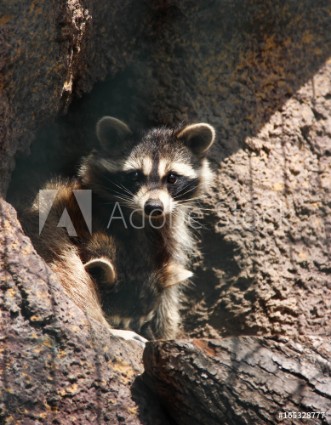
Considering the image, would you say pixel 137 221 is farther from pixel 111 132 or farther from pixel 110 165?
pixel 111 132

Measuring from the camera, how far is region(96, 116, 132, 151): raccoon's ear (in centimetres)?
422

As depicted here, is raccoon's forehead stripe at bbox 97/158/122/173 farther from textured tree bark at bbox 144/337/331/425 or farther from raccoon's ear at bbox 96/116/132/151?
textured tree bark at bbox 144/337/331/425

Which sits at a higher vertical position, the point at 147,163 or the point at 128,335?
the point at 147,163

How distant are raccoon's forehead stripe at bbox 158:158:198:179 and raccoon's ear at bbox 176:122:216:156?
13 cm

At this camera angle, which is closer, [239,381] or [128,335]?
[239,381]

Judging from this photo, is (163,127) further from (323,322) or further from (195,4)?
(323,322)

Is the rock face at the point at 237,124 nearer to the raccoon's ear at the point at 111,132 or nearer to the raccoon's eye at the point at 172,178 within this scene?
the raccoon's ear at the point at 111,132

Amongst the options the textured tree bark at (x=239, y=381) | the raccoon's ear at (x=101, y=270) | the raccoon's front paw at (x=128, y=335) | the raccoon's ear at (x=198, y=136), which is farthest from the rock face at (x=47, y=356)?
the raccoon's ear at (x=198, y=136)

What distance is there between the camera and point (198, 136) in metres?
4.37

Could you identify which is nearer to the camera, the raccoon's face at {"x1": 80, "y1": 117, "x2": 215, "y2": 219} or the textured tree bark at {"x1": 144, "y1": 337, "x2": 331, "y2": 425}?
the textured tree bark at {"x1": 144, "y1": 337, "x2": 331, "y2": 425}

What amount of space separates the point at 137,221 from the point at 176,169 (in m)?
0.40

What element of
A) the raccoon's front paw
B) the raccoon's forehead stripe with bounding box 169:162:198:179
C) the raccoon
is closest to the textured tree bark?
the raccoon's front paw

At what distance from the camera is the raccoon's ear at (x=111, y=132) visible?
13.8 feet

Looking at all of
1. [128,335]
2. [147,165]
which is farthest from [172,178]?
[128,335]
